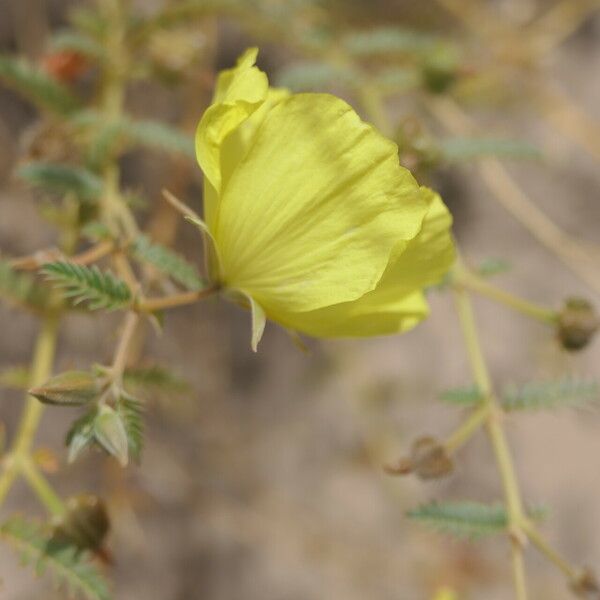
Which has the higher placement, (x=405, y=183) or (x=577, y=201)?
(x=405, y=183)

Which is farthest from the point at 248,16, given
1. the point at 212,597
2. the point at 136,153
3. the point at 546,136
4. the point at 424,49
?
the point at 212,597

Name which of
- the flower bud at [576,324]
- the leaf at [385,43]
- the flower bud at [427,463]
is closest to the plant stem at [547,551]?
the flower bud at [427,463]

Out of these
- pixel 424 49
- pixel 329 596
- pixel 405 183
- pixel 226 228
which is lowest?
pixel 329 596

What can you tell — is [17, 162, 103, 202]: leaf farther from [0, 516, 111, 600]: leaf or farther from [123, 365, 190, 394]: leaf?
[0, 516, 111, 600]: leaf

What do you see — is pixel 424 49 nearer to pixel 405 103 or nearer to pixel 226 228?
pixel 405 103

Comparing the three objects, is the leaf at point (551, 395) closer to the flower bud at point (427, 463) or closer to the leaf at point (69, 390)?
the flower bud at point (427, 463)
